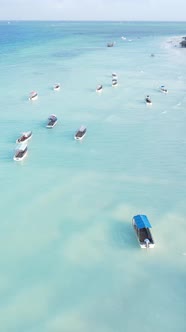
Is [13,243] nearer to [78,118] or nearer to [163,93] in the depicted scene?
[78,118]

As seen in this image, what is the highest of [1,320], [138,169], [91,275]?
[138,169]

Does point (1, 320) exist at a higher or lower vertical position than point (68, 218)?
lower

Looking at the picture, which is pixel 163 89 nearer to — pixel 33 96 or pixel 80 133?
pixel 33 96

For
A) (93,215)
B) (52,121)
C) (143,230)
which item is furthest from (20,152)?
(143,230)

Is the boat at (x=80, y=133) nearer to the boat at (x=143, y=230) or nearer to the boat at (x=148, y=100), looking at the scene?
the boat at (x=148, y=100)

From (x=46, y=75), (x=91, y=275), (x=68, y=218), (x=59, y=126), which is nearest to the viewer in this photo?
(x=91, y=275)

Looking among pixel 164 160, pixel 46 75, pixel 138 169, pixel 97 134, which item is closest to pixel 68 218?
pixel 138 169
